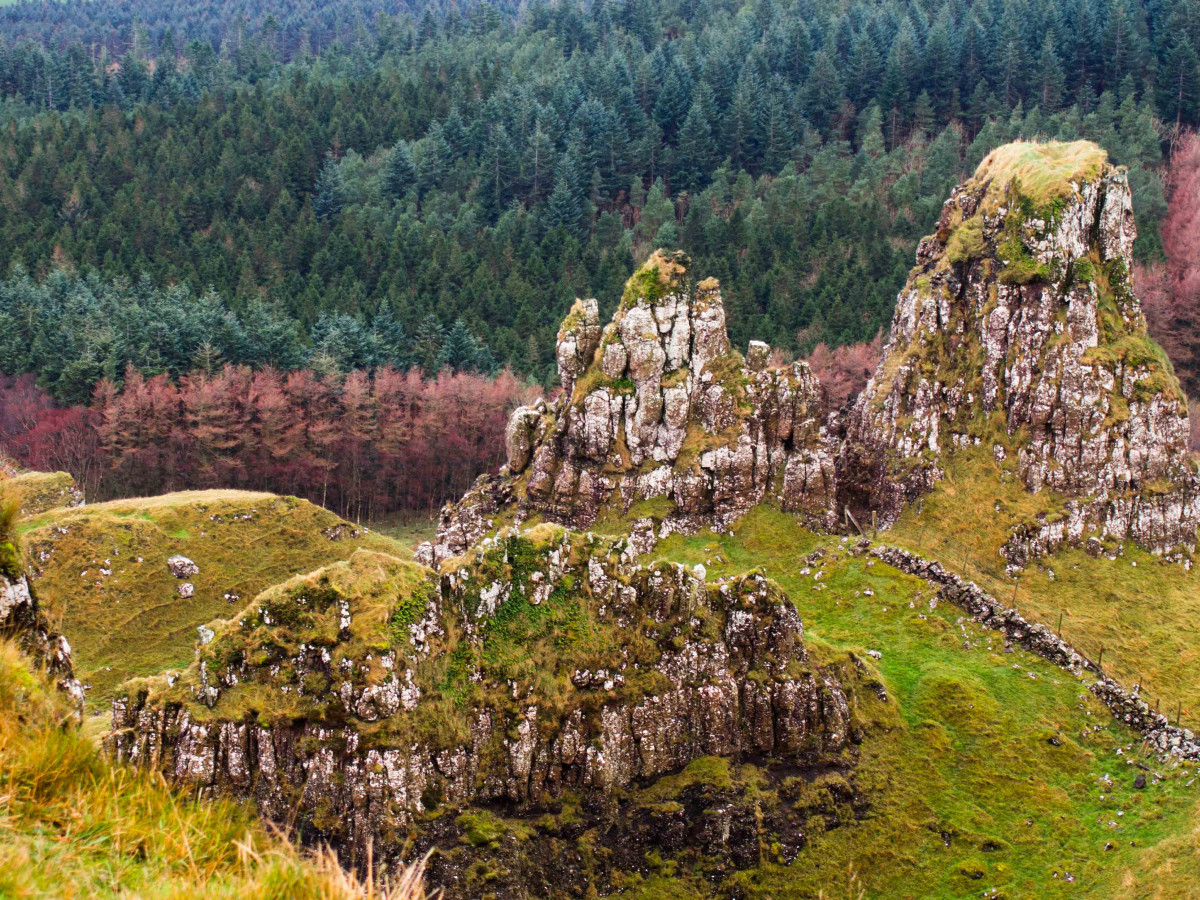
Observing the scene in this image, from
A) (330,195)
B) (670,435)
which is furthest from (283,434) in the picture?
(330,195)

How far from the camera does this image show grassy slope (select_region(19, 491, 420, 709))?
45.4 meters

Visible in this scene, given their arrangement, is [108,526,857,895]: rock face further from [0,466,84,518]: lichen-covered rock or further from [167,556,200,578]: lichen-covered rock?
[0,466,84,518]: lichen-covered rock

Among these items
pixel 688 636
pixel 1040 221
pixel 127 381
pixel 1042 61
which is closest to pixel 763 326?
pixel 1040 221

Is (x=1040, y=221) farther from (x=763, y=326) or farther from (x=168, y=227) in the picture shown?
(x=168, y=227)

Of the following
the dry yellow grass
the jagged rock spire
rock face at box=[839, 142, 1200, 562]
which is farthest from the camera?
the dry yellow grass

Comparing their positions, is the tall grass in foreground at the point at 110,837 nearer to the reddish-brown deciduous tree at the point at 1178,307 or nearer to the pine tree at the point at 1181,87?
the reddish-brown deciduous tree at the point at 1178,307

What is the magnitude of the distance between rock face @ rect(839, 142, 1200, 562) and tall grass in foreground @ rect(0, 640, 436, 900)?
51.6m

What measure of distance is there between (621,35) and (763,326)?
105466mm

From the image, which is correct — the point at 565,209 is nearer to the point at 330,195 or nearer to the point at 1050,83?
the point at 330,195

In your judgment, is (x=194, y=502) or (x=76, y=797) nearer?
(x=76, y=797)

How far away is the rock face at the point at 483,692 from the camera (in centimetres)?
2978

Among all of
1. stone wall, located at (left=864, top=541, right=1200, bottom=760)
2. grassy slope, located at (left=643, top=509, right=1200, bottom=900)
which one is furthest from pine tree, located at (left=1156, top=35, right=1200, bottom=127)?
grassy slope, located at (left=643, top=509, right=1200, bottom=900)

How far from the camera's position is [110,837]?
23.4ft

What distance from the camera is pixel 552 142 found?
140 metres
